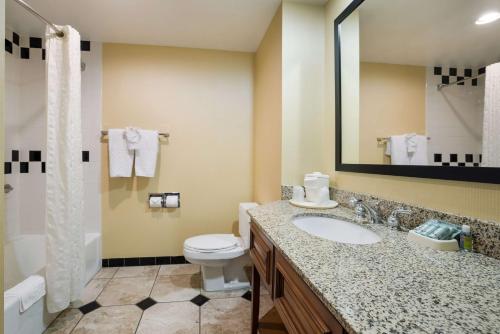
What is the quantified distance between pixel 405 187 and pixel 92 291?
7.52 feet

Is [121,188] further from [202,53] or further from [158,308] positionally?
[202,53]

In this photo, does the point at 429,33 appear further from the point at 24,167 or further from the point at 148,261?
the point at 24,167

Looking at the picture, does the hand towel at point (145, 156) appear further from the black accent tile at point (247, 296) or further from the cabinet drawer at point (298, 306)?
the cabinet drawer at point (298, 306)

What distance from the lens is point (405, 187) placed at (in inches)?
42.1

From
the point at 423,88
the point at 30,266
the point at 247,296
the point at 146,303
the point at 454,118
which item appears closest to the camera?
the point at 454,118

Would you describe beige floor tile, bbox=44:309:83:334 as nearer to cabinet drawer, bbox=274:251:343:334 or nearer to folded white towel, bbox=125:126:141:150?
folded white towel, bbox=125:126:141:150

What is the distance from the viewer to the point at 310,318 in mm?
633

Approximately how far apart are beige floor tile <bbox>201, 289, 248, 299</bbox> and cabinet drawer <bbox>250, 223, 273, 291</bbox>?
803 millimetres

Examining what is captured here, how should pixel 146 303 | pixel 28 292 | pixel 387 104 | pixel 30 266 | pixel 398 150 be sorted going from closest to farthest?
pixel 398 150, pixel 387 104, pixel 28 292, pixel 146 303, pixel 30 266

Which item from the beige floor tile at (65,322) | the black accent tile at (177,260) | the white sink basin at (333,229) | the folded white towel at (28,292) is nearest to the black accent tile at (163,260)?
the black accent tile at (177,260)

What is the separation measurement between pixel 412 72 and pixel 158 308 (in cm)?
205

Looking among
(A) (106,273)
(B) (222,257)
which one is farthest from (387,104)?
(A) (106,273)

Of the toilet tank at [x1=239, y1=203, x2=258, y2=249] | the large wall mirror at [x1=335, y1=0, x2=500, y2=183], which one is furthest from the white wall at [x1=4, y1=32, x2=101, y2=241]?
the large wall mirror at [x1=335, y1=0, x2=500, y2=183]

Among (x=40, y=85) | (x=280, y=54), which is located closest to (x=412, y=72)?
(x=280, y=54)
